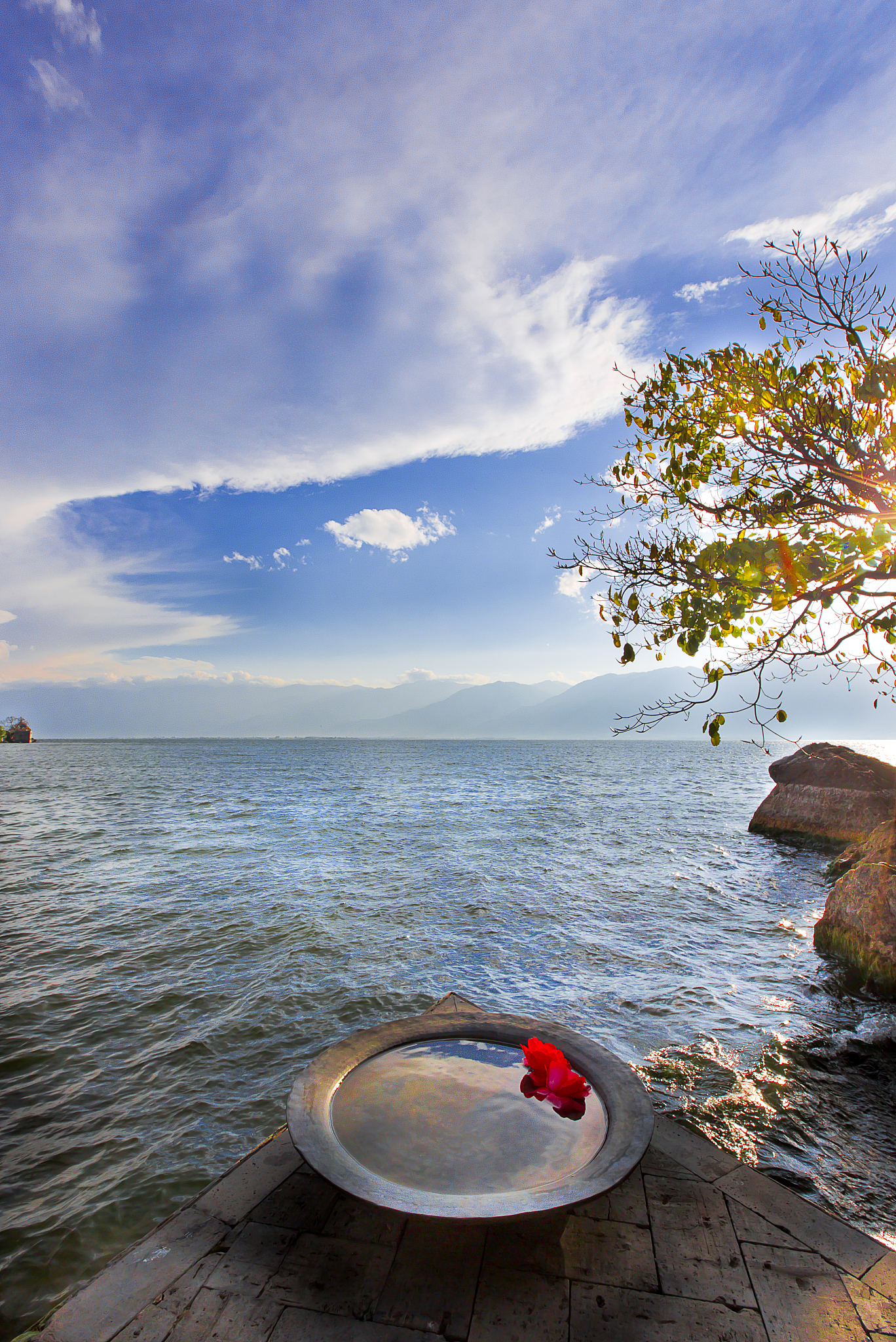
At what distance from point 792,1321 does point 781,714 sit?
367cm

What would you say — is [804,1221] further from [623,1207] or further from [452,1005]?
[452,1005]

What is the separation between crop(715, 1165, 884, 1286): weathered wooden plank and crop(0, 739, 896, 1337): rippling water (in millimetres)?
1129

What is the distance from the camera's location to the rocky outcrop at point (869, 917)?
8.96m

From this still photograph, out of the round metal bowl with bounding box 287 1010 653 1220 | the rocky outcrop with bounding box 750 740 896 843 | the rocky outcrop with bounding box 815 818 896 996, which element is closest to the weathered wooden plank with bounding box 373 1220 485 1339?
the round metal bowl with bounding box 287 1010 653 1220

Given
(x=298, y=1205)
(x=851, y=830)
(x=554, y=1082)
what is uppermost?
(x=554, y=1082)

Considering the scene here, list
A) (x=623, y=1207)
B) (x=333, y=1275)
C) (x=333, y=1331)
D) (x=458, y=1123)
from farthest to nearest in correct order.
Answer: (x=458, y=1123) < (x=623, y=1207) < (x=333, y=1275) < (x=333, y=1331)

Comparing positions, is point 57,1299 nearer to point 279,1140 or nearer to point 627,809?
point 279,1140

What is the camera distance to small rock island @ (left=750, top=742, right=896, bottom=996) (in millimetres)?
9164

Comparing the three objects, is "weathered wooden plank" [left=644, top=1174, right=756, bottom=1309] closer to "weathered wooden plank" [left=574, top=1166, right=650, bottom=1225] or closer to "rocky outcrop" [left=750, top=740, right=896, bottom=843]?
→ "weathered wooden plank" [left=574, top=1166, right=650, bottom=1225]

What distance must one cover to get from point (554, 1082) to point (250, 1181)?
237 centimetres

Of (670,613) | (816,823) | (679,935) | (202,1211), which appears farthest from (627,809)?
(202,1211)

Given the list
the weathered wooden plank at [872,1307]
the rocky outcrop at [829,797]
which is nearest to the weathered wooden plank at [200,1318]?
the weathered wooden plank at [872,1307]

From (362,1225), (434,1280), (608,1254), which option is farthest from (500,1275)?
(362,1225)

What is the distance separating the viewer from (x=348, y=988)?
9.38m
